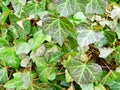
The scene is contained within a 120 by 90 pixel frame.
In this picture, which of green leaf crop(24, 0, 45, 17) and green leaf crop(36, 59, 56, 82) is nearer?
green leaf crop(36, 59, 56, 82)

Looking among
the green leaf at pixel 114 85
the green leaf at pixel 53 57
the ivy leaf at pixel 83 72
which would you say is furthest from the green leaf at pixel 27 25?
the green leaf at pixel 114 85

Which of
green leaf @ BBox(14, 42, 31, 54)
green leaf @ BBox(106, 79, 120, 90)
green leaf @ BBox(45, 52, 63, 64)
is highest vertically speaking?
green leaf @ BBox(14, 42, 31, 54)

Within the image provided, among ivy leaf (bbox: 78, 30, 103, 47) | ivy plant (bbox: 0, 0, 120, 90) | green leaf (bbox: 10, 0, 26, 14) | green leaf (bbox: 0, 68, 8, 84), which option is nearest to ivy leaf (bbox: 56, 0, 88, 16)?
ivy plant (bbox: 0, 0, 120, 90)

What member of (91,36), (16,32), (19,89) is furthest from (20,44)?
(91,36)

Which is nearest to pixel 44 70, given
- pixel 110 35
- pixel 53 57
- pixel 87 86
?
pixel 53 57

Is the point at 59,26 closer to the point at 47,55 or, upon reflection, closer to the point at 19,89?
the point at 47,55

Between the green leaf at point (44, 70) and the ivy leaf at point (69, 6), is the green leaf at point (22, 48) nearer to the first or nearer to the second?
the green leaf at point (44, 70)

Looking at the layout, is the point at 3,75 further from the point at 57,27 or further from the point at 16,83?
the point at 57,27

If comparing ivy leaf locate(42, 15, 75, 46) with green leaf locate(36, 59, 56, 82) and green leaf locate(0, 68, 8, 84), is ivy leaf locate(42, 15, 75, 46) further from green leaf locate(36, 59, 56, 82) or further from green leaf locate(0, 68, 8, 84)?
green leaf locate(0, 68, 8, 84)
